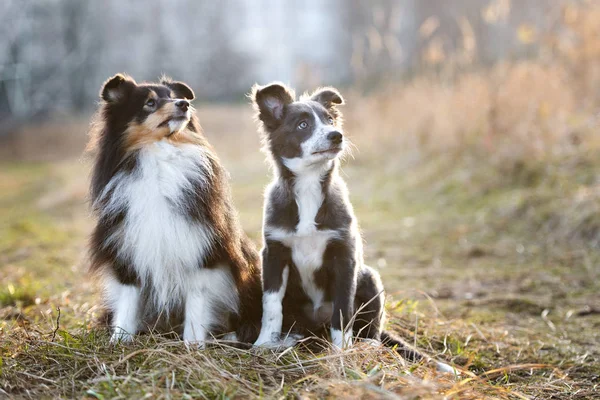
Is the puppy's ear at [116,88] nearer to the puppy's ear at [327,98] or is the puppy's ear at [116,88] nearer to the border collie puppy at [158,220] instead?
the border collie puppy at [158,220]

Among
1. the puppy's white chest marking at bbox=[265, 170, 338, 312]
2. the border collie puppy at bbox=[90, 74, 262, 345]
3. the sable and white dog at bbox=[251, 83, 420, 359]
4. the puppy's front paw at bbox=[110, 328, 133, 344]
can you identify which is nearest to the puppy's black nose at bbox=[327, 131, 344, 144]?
the sable and white dog at bbox=[251, 83, 420, 359]

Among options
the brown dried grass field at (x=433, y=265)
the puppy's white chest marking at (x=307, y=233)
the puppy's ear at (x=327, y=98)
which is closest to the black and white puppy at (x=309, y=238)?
the puppy's white chest marking at (x=307, y=233)

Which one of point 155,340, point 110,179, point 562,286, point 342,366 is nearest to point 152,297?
point 155,340

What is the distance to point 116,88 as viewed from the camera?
3.24 metres

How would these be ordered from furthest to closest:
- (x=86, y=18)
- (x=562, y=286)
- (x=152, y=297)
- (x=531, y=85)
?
(x=86, y=18)
(x=531, y=85)
(x=562, y=286)
(x=152, y=297)

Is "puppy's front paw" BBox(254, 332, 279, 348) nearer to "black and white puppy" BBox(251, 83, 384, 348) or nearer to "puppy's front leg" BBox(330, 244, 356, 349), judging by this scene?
"black and white puppy" BBox(251, 83, 384, 348)

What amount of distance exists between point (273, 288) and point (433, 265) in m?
3.14

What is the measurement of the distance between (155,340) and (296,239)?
2.88ft

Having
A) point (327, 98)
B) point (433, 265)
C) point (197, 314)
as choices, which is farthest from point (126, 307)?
point (433, 265)

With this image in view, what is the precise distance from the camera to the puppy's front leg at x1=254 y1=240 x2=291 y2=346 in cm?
326

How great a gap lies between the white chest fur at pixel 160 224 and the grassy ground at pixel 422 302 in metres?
0.35

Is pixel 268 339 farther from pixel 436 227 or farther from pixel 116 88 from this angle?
pixel 436 227

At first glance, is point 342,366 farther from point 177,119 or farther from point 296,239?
point 177,119

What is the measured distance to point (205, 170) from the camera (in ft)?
10.9
